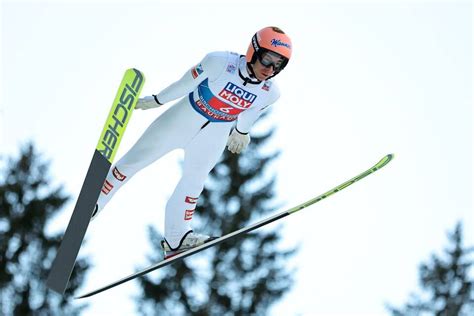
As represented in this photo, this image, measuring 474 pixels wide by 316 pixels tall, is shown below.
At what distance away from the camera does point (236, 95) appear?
11.3 meters

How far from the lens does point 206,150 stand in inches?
454

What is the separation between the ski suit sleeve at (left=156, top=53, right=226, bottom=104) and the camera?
11195 millimetres

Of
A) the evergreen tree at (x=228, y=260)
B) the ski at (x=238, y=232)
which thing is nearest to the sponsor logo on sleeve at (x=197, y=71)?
the ski at (x=238, y=232)

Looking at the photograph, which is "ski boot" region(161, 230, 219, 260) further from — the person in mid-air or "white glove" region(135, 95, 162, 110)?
"white glove" region(135, 95, 162, 110)

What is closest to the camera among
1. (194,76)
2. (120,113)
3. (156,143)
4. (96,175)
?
(120,113)

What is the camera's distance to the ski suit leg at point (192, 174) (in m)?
11.5

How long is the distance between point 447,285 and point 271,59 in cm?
2375

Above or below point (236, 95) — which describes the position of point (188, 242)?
below

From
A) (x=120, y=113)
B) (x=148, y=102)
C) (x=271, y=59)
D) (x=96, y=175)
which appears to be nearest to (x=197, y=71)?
(x=148, y=102)

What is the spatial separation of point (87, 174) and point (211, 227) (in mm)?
16936

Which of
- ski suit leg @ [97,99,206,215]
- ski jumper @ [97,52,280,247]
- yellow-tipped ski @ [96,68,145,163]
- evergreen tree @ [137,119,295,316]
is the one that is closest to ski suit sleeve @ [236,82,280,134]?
ski jumper @ [97,52,280,247]

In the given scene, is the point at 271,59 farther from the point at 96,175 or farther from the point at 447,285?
the point at 447,285

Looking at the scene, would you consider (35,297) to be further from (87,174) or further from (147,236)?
(87,174)

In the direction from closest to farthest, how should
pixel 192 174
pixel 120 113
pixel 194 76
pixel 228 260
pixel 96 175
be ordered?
pixel 120 113 < pixel 96 175 < pixel 194 76 < pixel 192 174 < pixel 228 260
